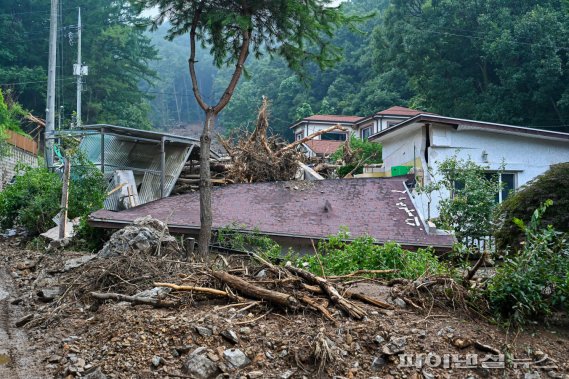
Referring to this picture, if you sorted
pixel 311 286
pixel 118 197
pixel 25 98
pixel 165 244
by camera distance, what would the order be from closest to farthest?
1. pixel 311 286
2. pixel 165 244
3. pixel 118 197
4. pixel 25 98

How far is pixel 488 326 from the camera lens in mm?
5988

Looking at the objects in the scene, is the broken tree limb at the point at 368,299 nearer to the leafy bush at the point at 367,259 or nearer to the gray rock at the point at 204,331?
the gray rock at the point at 204,331

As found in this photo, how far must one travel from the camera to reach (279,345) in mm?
5633

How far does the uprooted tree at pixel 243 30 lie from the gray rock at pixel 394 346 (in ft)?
22.4

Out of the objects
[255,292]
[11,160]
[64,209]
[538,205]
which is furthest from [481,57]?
[255,292]

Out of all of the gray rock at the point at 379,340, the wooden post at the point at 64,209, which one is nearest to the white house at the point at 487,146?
the wooden post at the point at 64,209

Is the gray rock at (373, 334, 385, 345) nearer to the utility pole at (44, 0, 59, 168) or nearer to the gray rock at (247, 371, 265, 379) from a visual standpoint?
the gray rock at (247, 371, 265, 379)

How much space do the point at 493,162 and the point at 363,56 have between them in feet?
112

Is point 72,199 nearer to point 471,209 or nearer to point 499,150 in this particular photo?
point 471,209

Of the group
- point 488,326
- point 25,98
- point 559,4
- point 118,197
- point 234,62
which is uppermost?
point 559,4

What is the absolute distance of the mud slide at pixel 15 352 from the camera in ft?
19.9

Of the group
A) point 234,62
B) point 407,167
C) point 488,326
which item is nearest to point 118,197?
point 234,62

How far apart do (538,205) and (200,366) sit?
582 cm

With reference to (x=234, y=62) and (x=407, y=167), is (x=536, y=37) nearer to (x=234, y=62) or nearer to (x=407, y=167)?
(x=407, y=167)
